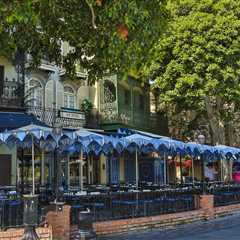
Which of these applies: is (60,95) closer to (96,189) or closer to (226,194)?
(96,189)

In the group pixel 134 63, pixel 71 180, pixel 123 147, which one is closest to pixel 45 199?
pixel 123 147

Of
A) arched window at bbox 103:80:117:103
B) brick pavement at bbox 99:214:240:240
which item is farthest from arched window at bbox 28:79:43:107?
brick pavement at bbox 99:214:240:240

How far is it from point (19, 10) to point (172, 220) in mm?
10810

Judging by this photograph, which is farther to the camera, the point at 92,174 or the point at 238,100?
the point at 92,174

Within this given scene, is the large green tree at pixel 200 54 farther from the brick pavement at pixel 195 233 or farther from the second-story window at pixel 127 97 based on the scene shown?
the brick pavement at pixel 195 233

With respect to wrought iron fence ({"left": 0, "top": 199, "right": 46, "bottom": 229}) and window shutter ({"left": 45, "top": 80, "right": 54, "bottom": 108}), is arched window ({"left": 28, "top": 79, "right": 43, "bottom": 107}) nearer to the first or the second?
window shutter ({"left": 45, "top": 80, "right": 54, "bottom": 108})

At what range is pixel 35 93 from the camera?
2980cm

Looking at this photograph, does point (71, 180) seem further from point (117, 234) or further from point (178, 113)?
point (117, 234)

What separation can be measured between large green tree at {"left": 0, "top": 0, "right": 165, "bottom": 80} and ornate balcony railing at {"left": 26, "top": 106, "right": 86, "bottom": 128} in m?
16.0

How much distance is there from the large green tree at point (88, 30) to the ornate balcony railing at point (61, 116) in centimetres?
1603

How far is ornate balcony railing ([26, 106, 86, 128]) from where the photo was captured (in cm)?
2905

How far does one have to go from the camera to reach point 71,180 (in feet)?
104

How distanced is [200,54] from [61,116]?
7858 mm

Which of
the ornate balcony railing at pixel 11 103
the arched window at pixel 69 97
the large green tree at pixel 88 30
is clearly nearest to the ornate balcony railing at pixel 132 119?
the arched window at pixel 69 97
